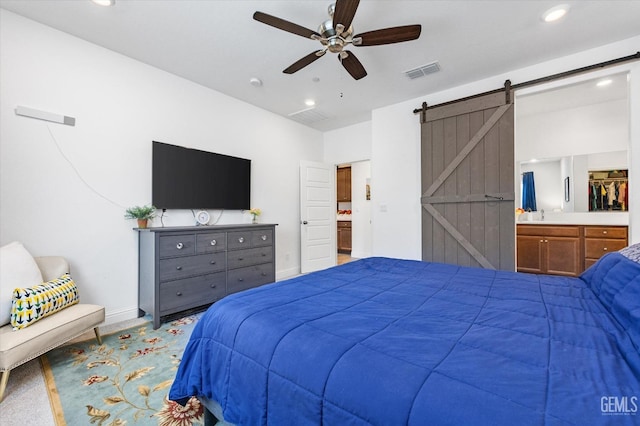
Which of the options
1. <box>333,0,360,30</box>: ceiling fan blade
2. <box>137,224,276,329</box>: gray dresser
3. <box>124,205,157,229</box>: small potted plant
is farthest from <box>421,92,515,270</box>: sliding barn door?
<box>124,205,157,229</box>: small potted plant

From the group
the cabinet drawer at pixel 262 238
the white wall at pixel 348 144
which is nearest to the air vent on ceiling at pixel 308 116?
the white wall at pixel 348 144

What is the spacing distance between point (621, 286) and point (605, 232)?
374 centimetres

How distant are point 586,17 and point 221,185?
4.17 meters

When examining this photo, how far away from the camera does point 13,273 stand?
1977 mm

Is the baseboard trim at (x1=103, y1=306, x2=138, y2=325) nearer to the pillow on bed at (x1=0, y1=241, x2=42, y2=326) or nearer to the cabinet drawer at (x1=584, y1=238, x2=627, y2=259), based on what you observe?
the pillow on bed at (x1=0, y1=241, x2=42, y2=326)

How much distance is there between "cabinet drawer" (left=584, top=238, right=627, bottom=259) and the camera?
3787mm

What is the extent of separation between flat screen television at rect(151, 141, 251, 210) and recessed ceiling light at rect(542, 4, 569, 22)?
12.0 ft

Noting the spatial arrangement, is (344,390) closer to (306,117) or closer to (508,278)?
(508,278)

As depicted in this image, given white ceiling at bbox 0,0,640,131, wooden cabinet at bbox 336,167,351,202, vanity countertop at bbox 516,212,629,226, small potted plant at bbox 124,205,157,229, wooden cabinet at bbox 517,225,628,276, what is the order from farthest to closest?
wooden cabinet at bbox 336,167,351,202 → vanity countertop at bbox 516,212,629,226 → wooden cabinet at bbox 517,225,628,276 → small potted plant at bbox 124,205,157,229 → white ceiling at bbox 0,0,640,131

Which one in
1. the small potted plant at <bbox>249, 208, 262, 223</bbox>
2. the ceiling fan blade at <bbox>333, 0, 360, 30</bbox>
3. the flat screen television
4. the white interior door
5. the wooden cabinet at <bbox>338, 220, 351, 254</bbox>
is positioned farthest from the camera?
the wooden cabinet at <bbox>338, 220, 351, 254</bbox>

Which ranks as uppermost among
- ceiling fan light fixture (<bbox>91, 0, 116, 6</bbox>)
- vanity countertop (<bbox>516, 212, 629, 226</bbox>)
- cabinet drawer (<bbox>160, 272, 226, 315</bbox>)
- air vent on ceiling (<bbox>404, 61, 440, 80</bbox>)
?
air vent on ceiling (<bbox>404, 61, 440, 80</bbox>)

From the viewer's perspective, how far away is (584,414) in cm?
60

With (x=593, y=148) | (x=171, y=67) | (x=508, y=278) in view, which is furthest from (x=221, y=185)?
(x=593, y=148)

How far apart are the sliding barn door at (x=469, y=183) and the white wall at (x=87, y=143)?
3138 mm
